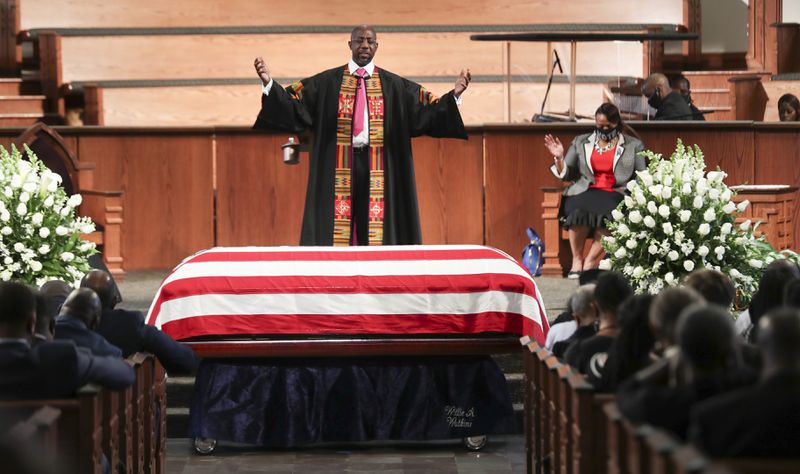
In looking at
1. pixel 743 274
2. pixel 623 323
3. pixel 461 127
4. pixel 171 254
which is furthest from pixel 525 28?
pixel 623 323

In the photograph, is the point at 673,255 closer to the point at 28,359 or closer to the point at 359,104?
the point at 359,104

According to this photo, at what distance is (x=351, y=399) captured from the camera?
669 centimetres

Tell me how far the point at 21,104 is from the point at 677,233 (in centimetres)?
793

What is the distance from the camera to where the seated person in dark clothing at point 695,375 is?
3240 mm

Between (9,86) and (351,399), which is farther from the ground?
(9,86)

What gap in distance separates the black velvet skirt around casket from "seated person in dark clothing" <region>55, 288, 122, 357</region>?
2.04 metres

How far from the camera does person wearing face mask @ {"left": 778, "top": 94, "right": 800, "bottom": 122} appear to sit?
1245 cm

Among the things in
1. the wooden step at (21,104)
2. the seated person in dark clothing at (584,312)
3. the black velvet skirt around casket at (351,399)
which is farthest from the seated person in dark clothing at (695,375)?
the wooden step at (21,104)

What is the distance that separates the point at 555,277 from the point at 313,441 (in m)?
3.71

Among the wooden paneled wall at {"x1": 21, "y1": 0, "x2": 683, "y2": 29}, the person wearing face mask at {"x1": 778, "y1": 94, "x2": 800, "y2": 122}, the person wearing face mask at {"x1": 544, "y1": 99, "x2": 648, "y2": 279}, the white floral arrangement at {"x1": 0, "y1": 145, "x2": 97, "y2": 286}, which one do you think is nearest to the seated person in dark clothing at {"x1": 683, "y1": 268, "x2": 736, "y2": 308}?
the white floral arrangement at {"x1": 0, "y1": 145, "x2": 97, "y2": 286}

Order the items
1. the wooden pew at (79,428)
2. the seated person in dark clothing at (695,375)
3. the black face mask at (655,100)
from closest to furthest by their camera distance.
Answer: the seated person in dark clothing at (695,375) → the wooden pew at (79,428) → the black face mask at (655,100)

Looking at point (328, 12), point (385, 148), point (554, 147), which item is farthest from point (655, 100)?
point (385, 148)

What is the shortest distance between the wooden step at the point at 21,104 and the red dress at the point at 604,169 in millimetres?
5811

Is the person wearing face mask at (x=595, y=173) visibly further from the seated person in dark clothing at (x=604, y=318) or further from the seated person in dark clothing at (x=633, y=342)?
the seated person in dark clothing at (x=633, y=342)
